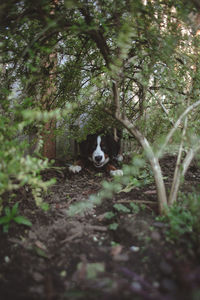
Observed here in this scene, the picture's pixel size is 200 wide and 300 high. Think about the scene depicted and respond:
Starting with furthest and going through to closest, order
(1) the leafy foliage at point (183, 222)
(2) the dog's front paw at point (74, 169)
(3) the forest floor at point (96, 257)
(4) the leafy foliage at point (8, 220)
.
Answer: (2) the dog's front paw at point (74, 169) → (4) the leafy foliage at point (8, 220) → (1) the leafy foliage at point (183, 222) → (3) the forest floor at point (96, 257)

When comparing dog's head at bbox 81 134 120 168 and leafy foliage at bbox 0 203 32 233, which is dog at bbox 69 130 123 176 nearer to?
dog's head at bbox 81 134 120 168

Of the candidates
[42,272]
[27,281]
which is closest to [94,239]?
[42,272]

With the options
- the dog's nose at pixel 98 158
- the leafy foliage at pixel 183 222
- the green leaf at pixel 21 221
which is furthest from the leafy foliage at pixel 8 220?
the dog's nose at pixel 98 158

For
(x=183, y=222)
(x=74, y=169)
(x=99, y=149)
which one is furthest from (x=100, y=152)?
(x=183, y=222)

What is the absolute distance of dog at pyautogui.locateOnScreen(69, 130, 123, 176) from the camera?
3058mm

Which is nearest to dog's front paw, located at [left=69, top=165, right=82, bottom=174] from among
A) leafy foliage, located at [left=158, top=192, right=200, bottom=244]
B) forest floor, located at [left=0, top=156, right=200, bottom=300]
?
forest floor, located at [left=0, top=156, right=200, bottom=300]

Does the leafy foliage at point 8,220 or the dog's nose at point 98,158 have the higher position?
the dog's nose at point 98,158

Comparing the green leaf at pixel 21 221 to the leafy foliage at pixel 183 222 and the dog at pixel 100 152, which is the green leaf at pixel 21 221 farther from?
the dog at pixel 100 152

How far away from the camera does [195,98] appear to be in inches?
103

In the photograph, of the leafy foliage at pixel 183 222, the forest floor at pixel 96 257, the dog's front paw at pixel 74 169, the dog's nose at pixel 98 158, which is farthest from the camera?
the dog's front paw at pixel 74 169

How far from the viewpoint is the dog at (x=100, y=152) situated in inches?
120

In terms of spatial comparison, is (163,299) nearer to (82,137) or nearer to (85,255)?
(85,255)

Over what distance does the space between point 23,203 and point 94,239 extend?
84 cm

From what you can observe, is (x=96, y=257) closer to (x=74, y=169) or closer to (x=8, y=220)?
(x=8, y=220)
